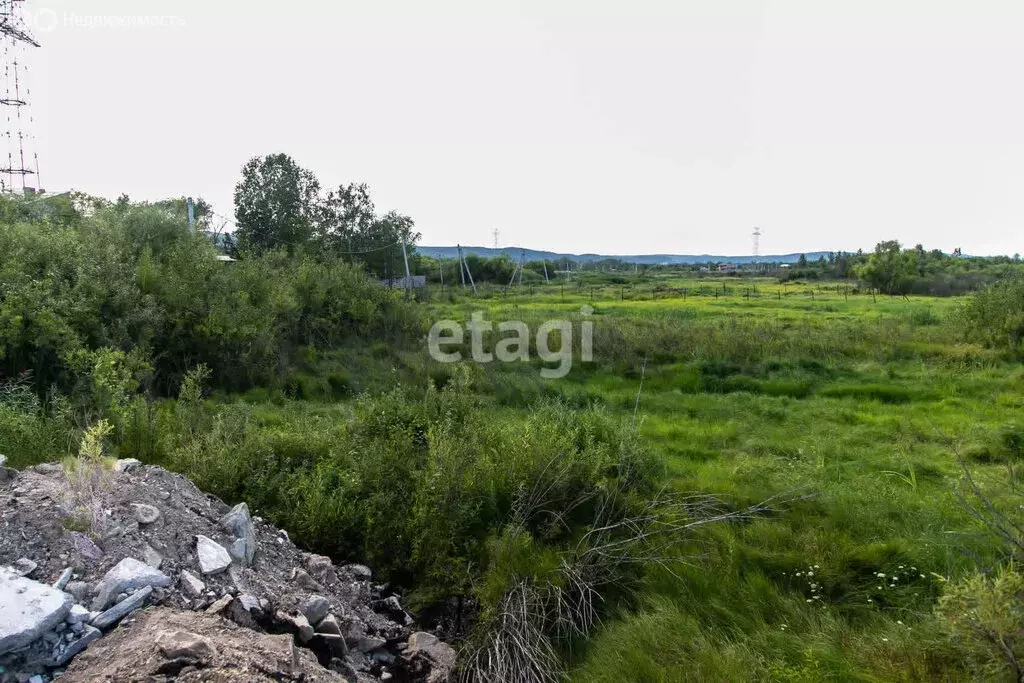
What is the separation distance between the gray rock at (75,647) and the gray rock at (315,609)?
3.28 ft

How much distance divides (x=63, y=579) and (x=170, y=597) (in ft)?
1.58

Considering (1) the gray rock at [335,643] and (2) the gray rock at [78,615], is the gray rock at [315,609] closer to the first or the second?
(1) the gray rock at [335,643]

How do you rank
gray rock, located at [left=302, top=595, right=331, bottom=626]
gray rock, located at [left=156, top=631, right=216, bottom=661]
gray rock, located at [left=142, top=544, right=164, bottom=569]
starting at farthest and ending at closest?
1. gray rock, located at [left=302, top=595, right=331, bottom=626]
2. gray rock, located at [left=142, top=544, right=164, bottom=569]
3. gray rock, located at [left=156, top=631, right=216, bottom=661]

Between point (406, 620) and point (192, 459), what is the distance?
2.20 m

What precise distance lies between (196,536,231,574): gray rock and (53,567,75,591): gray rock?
610mm

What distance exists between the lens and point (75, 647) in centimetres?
269

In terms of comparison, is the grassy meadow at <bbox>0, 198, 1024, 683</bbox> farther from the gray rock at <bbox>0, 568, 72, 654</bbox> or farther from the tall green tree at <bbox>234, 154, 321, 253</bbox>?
the tall green tree at <bbox>234, 154, 321, 253</bbox>

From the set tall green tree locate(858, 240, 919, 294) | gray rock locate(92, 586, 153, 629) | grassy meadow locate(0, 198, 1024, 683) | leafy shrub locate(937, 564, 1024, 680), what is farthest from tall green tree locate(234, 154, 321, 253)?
tall green tree locate(858, 240, 919, 294)

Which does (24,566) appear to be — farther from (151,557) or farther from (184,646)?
(184,646)

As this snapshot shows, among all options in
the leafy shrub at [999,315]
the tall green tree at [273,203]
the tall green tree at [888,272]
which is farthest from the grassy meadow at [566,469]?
the tall green tree at [888,272]

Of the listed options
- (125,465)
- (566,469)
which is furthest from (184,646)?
(566,469)

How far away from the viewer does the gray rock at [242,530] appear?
3732 millimetres

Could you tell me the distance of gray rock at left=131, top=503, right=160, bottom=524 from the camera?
3.51 m

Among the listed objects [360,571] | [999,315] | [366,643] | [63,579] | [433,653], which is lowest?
[433,653]
